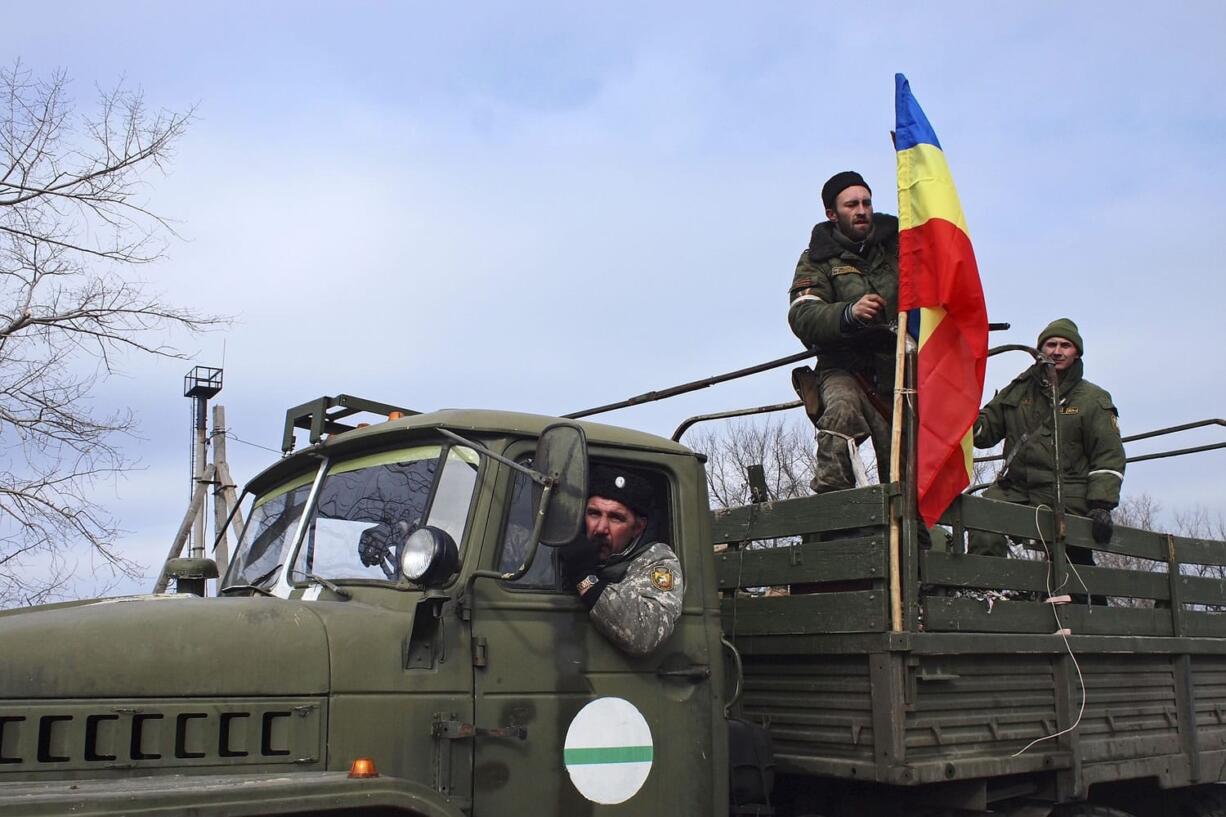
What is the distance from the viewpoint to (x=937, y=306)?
4957 mm

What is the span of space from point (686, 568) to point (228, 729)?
1.57 m

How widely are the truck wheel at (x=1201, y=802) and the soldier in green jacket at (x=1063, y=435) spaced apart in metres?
1.37

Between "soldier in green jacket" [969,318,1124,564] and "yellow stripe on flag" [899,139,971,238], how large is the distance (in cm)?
115

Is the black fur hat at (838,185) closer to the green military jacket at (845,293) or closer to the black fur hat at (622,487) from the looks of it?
the green military jacket at (845,293)

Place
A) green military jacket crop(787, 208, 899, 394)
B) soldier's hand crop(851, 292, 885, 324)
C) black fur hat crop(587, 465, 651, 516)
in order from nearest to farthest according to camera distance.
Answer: black fur hat crop(587, 465, 651, 516) < soldier's hand crop(851, 292, 885, 324) < green military jacket crop(787, 208, 899, 394)

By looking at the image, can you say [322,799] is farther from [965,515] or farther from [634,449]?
[965,515]

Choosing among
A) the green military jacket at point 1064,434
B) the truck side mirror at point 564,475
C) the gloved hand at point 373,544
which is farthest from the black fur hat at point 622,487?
the green military jacket at point 1064,434

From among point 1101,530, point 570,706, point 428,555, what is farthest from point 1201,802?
point 428,555

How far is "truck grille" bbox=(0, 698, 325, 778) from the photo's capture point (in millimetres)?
2951

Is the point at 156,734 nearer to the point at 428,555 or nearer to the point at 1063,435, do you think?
the point at 428,555

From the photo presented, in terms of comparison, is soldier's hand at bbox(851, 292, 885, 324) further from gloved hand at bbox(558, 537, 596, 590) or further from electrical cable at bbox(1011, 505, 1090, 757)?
gloved hand at bbox(558, 537, 596, 590)

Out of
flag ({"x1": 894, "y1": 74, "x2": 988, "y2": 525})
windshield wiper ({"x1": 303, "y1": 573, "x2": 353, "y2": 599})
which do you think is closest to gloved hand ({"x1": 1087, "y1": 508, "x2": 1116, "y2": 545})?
flag ({"x1": 894, "y1": 74, "x2": 988, "y2": 525})

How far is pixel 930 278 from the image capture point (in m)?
4.99

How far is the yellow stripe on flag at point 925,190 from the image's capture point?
514 cm
